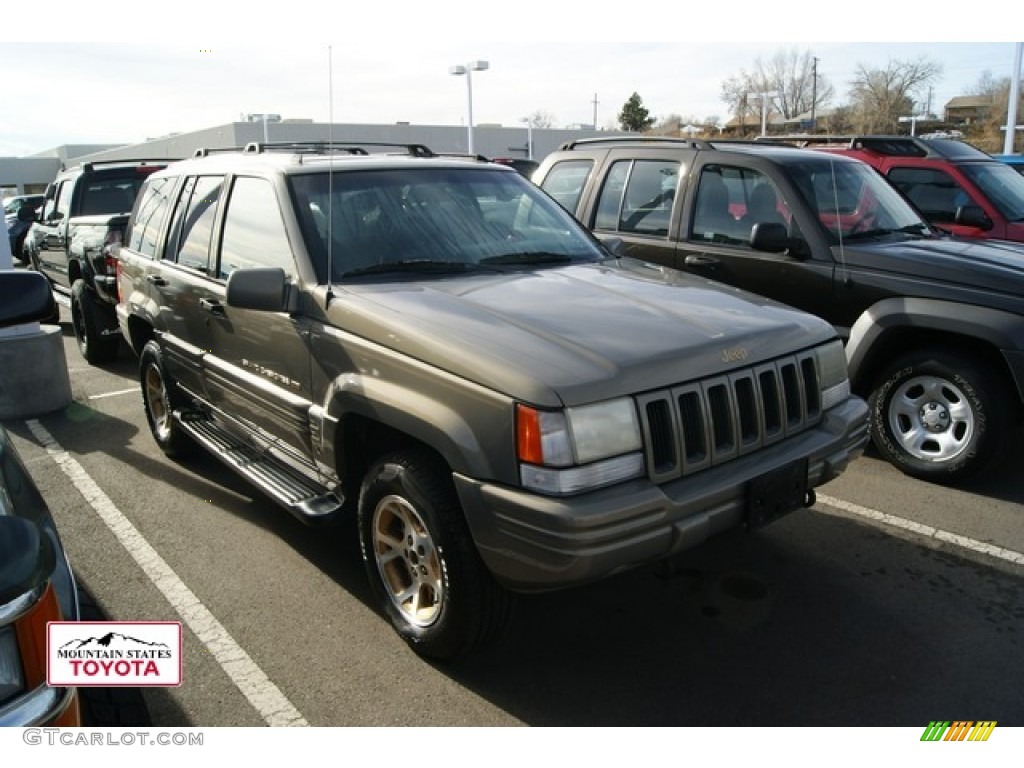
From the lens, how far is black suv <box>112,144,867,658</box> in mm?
2705

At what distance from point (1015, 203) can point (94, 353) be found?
942 cm

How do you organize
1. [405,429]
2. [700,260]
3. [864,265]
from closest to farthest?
1. [405,429]
2. [864,265]
3. [700,260]

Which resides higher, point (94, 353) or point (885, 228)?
point (885, 228)

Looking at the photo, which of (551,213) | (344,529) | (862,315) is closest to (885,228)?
(862,315)

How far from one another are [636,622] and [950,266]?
120 inches

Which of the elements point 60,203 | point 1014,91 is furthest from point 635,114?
point 60,203

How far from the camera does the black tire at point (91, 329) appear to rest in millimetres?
8375

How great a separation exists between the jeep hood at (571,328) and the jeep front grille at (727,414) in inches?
2.2

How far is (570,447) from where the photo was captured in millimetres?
2658

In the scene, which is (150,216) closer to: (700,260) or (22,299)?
(22,299)

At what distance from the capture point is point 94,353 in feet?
28.2

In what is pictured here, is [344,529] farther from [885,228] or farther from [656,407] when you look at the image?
[885,228]

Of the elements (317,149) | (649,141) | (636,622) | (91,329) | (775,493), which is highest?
(649,141)

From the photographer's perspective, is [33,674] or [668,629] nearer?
[33,674]
